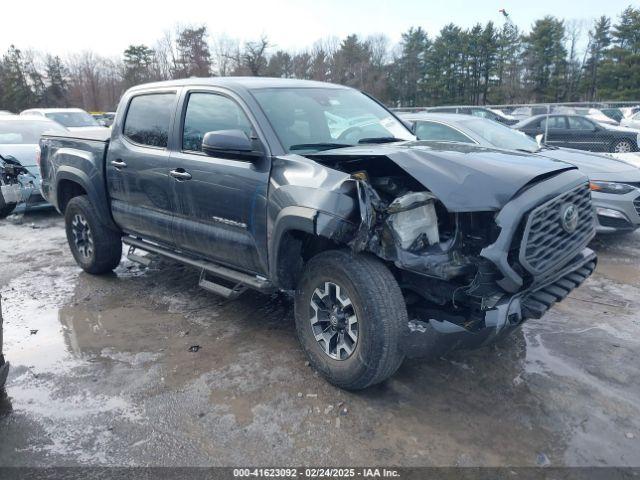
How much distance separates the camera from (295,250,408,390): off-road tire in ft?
9.51

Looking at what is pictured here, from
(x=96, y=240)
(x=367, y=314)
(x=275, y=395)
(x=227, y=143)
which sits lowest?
(x=275, y=395)

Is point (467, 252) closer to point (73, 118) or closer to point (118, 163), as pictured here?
point (118, 163)

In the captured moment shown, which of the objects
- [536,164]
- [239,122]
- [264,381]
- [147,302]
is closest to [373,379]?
[264,381]

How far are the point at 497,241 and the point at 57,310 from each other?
4.10 metres

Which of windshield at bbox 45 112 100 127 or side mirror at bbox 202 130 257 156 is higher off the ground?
side mirror at bbox 202 130 257 156

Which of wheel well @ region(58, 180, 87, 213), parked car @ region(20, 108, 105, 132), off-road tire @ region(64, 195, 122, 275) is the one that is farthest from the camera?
parked car @ region(20, 108, 105, 132)

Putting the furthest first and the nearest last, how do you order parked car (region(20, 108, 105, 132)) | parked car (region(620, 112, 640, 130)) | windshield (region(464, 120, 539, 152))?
parked car (region(620, 112, 640, 130)), parked car (region(20, 108, 105, 132)), windshield (region(464, 120, 539, 152))

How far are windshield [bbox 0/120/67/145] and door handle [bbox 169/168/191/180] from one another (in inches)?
246

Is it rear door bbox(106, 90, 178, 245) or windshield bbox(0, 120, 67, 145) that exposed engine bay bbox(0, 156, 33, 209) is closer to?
windshield bbox(0, 120, 67, 145)

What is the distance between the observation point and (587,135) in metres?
14.7

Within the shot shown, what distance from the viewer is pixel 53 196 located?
588 cm

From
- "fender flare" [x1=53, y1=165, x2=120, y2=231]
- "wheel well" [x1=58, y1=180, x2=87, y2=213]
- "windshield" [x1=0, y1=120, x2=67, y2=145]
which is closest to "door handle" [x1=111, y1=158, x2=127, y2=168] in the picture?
"fender flare" [x1=53, y1=165, x2=120, y2=231]

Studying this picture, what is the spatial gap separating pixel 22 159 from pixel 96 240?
440 centimetres

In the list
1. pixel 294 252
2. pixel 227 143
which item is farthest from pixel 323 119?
pixel 294 252
